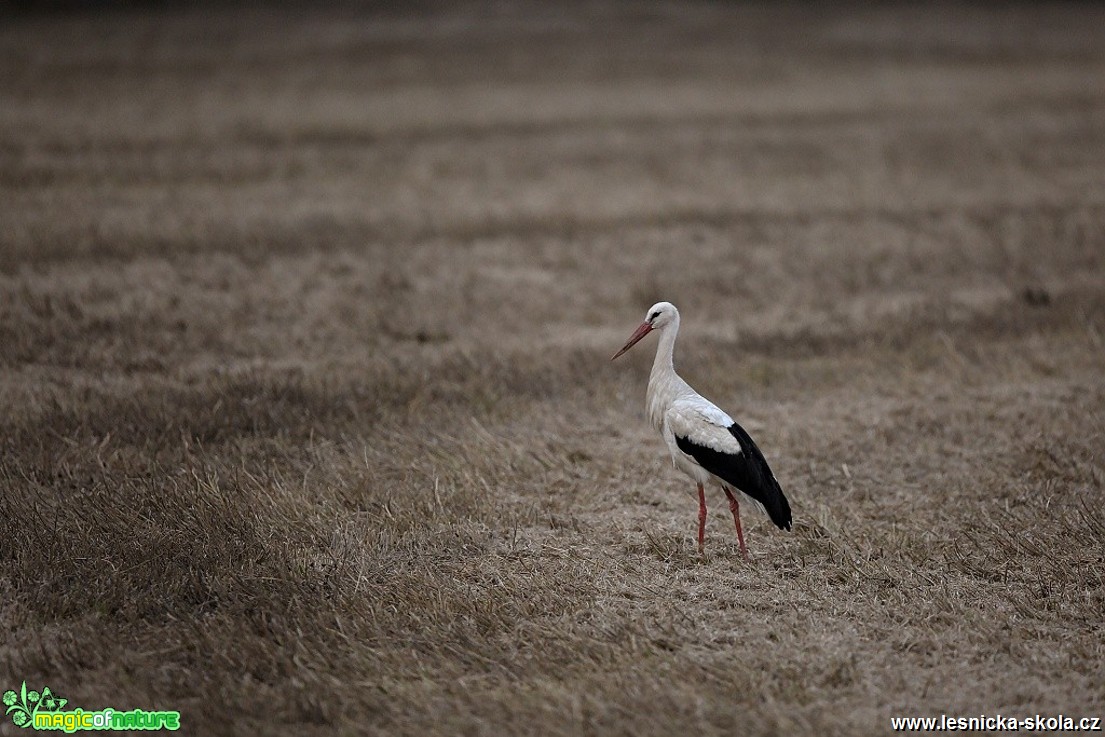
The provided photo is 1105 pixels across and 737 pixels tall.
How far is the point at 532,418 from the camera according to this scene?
9.34 metres

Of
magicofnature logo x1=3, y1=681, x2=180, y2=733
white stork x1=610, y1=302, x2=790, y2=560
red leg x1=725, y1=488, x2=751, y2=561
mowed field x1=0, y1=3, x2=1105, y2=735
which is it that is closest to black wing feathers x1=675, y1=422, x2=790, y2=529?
white stork x1=610, y1=302, x2=790, y2=560

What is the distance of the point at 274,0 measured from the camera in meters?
43.7

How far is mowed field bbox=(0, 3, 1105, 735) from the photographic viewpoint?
18.3 feet

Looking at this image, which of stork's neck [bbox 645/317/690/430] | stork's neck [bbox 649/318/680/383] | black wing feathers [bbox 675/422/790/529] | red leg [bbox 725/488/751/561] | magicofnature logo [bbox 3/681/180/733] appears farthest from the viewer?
stork's neck [bbox 649/318/680/383]

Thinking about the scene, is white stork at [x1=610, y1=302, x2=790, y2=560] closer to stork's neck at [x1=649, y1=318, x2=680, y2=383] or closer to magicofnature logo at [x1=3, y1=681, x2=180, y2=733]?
stork's neck at [x1=649, y1=318, x2=680, y2=383]

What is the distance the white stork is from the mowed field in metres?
0.50

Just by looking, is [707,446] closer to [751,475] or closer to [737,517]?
[751,475]

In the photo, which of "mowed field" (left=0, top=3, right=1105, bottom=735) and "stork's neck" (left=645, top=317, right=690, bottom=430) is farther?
"stork's neck" (left=645, top=317, right=690, bottom=430)

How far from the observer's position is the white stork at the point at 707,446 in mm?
6555

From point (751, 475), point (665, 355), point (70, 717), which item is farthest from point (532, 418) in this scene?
point (70, 717)

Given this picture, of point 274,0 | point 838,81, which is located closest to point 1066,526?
point 838,81

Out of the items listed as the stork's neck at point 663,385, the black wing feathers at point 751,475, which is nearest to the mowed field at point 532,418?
the black wing feathers at point 751,475

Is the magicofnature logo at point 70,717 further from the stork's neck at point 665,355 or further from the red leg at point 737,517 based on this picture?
the stork's neck at point 665,355

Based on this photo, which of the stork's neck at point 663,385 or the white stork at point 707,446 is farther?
the stork's neck at point 663,385
